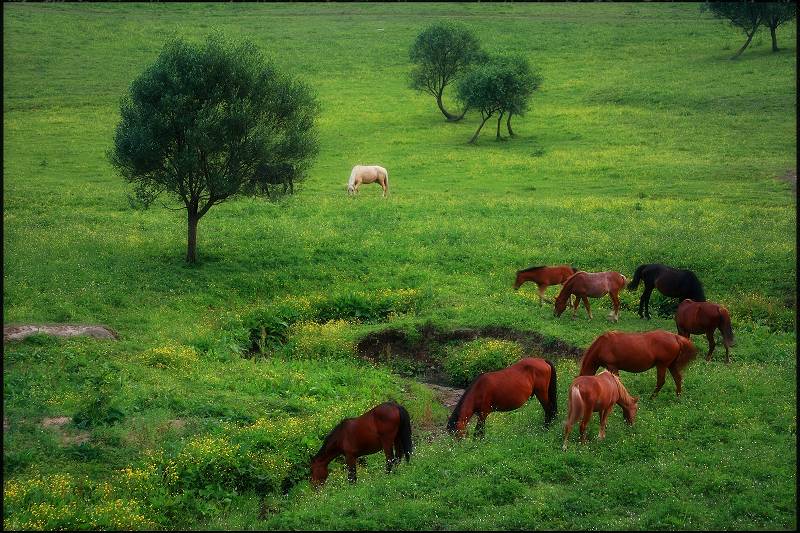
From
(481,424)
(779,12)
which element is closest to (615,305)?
(481,424)

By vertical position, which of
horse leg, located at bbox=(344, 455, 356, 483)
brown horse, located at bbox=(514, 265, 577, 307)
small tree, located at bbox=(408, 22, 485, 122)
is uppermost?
small tree, located at bbox=(408, 22, 485, 122)

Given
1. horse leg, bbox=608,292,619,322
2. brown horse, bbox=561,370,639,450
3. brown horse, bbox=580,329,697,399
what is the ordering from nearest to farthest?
brown horse, bbox=561,370,639,450 < brown horse, bbox=580,329,697,399 < horse leg, bbox=608,292,619,322

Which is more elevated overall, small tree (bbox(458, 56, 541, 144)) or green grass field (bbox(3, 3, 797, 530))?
small tree (bbox(458, 56, 541, 144))

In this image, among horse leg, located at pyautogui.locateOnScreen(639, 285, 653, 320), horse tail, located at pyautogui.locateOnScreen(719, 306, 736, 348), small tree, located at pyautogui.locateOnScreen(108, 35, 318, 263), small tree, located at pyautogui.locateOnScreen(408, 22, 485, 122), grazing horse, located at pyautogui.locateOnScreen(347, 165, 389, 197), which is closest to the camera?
horse tail, located at pyautogui.locateOnScreen(719, 306, 736, 348)

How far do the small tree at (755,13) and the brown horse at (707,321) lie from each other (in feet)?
171

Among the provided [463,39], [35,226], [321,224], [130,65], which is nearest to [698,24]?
[463,39]

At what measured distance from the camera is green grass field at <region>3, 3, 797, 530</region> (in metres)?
14.5

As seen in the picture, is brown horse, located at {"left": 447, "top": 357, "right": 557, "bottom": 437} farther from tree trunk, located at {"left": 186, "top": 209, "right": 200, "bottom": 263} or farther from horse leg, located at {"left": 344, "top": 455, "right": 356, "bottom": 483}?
tree trunk, located at {"left": 186, "top": 209, "right": 200, "bottom": 263}

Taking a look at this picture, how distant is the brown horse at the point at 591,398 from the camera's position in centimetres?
1545

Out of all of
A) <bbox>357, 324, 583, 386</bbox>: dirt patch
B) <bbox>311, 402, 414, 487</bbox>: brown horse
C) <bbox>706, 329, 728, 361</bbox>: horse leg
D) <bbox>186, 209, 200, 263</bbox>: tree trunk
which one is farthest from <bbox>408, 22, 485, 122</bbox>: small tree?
→ <bbox>311, 402, 414, 487</bbox>: brown horse

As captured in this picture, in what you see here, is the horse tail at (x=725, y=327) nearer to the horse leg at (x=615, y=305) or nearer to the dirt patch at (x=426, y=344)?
the horse leg at (x=615, y=305)

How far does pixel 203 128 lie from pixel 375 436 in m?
15.2

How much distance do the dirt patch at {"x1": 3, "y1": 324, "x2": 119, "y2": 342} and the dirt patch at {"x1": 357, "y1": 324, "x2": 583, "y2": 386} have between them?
22.3ft

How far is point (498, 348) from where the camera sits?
22500 mm
